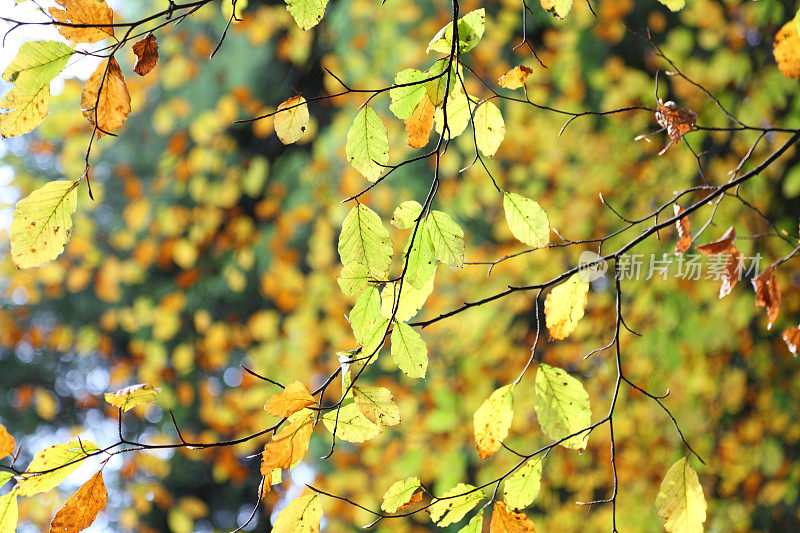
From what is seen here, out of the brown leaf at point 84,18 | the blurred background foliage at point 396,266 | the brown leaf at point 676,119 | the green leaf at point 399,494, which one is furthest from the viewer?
the blurred background foliage at point 396,266

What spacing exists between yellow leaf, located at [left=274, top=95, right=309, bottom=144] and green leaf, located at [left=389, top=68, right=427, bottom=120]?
0.09m

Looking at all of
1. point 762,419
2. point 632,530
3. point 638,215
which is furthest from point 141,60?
point 762,419

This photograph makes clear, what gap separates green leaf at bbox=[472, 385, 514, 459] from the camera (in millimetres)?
613

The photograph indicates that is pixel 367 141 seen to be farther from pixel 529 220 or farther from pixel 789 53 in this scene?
pixel 789 53

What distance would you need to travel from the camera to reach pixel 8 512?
1.67 feet

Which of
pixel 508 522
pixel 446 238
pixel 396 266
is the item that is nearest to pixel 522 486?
pixel 508 522

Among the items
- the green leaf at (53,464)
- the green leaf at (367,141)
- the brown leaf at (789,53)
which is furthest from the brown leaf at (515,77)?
the green leaf at (53,464)

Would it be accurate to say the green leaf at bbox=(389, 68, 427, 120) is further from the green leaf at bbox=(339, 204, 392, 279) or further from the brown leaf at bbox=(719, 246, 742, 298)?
the brown leaf at bbox=(719, 246, 742, 298)

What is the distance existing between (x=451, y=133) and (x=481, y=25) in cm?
11

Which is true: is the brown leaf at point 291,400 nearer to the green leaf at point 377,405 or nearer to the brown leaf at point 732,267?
the green leaf at point 377,405

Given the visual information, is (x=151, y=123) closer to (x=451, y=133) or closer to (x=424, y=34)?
(x=424, y=34)

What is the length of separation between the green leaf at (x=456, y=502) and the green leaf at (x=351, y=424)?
0.32ft

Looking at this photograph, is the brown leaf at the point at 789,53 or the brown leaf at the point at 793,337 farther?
the brown leaf at the point at 793,337

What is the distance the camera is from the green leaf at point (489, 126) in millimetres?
619
